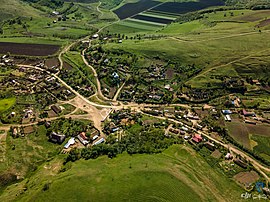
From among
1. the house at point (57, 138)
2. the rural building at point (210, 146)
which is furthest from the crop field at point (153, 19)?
the house at point (57, 138)

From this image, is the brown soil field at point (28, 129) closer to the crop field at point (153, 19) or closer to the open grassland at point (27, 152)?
the open grassland at point (27, 152)

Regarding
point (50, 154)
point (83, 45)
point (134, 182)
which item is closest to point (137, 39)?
point (83, 45)

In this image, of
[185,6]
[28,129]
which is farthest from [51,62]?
[185,6]

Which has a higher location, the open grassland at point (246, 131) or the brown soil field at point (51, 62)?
the brown soil field at point (51, 62)

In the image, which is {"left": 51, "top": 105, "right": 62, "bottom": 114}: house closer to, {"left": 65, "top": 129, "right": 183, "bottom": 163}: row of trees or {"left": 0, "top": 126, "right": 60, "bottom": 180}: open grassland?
{"left": 0, "top": 126, "right": 60, "bottom": 180}: open grassland

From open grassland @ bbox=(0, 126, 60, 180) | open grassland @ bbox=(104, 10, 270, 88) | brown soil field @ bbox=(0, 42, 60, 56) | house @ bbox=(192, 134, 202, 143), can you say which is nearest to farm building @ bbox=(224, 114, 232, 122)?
house @ bbox=(192, 134, 202, 143)

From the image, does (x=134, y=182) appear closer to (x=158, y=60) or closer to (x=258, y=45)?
(x=158, y=60)

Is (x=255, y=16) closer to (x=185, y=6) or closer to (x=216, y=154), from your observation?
(x=185, y=6)
